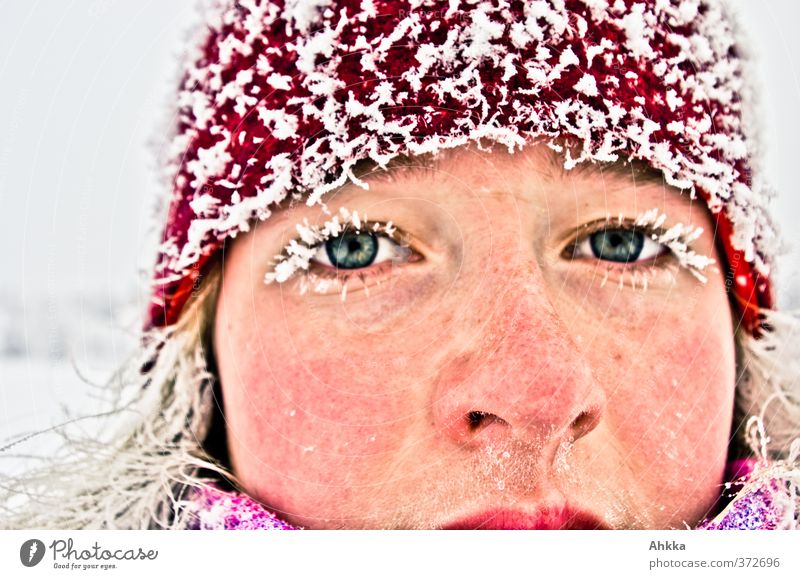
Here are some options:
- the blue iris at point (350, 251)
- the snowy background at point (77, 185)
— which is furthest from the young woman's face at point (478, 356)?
the snowy background at point (77, 185)

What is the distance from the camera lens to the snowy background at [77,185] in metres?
0.83

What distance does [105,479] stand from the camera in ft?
2.68

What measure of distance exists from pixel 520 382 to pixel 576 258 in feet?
0.50

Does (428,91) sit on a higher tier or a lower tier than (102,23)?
lower

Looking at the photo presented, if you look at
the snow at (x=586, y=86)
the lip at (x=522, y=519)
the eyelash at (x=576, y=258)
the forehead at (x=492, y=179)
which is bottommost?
the lip at (x=522, y=519)

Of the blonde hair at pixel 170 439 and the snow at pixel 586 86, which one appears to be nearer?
the snow at pixel 586 86

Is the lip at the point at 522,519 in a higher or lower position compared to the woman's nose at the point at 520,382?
lower

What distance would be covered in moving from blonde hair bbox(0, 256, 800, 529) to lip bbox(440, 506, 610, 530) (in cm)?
21

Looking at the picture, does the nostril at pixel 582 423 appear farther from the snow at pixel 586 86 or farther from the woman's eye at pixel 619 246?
the snow at pixel 586 86

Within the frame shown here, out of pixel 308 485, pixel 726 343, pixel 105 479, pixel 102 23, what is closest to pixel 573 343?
pixel 726 343

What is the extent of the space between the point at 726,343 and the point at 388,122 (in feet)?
1.37

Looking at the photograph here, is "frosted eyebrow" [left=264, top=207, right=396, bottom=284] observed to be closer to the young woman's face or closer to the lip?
the young woman's face

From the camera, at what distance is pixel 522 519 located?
0.76 m
